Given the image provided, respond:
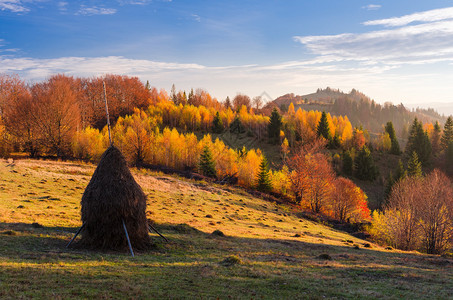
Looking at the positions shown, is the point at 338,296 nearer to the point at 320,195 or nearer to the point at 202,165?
the point at 320,195

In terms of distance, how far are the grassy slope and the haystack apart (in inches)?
45.7

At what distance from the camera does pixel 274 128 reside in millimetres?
136750

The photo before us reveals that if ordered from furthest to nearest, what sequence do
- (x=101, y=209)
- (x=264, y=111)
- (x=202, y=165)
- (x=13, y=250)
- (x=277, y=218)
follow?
(x=264, y=111) → (x=202, y=165) → (x=277, y=218) → (x=101, y=209) → (x=13, y=250)

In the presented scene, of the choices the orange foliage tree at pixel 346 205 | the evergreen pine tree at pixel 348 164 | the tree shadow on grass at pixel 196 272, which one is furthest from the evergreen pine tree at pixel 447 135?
the tree shadow on grass at pixel 196 272

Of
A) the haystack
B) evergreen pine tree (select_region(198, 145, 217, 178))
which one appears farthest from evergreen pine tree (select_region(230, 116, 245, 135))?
the haystack

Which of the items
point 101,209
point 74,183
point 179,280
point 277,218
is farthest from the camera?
point 277,218

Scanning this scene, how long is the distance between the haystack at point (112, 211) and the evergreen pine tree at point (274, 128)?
121625mm

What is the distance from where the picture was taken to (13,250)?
575 inches

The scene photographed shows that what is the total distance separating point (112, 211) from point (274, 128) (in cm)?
12396

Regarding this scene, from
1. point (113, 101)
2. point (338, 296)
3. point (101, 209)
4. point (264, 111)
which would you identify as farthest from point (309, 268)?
point (264, 111)

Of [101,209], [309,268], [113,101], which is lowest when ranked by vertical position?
[309,268]

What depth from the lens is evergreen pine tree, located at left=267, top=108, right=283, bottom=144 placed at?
136 m

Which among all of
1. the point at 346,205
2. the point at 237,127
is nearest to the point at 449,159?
the point at 346,205

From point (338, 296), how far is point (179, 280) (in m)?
7.13
